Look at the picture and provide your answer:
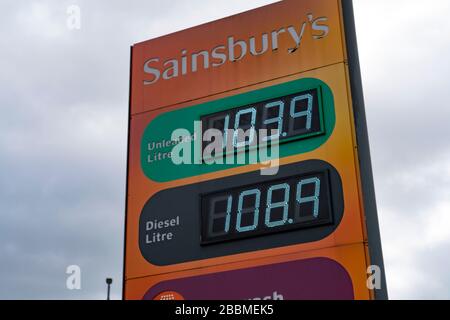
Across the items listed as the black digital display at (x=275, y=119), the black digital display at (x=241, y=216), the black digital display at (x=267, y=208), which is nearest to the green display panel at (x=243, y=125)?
the black digital display at (x=275, y=119)

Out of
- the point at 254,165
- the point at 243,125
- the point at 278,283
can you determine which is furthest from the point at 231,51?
the point at 278,283

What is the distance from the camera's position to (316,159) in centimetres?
1127

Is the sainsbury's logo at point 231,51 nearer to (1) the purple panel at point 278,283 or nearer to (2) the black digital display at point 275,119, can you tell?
(2) the black digital display at point 275,119

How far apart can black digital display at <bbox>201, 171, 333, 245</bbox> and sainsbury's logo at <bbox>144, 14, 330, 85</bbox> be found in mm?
2105

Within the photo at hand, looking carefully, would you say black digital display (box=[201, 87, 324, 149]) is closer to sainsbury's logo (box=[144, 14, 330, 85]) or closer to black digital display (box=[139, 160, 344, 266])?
black digital display (box=[139, 160, 344, 266])

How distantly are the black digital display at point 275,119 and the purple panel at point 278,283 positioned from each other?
179 cm

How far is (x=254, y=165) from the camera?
38.1 ft

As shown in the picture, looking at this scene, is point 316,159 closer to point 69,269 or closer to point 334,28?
point 334,28

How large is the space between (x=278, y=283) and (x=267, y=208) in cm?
101

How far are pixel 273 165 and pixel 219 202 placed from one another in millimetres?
909

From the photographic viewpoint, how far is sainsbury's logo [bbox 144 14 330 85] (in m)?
12.0

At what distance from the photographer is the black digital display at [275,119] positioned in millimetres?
11453

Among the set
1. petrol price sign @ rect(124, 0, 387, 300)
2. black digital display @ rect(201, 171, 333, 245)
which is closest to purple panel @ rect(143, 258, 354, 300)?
petrol price sign @ rect(124, 0, 387, 300)
